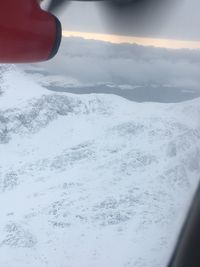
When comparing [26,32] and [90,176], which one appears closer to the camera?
[26,32]

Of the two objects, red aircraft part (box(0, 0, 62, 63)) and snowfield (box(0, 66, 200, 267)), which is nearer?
red aircraft part (box(0, 0, 62, 63))

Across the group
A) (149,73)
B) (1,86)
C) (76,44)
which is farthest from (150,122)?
(1,86)

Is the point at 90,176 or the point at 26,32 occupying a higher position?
the point at 26,32

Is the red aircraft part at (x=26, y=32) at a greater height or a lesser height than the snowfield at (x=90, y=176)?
greater

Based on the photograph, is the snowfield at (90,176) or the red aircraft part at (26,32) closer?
the red aircraft part at (26,32)

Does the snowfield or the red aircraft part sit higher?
the red aircraft part
